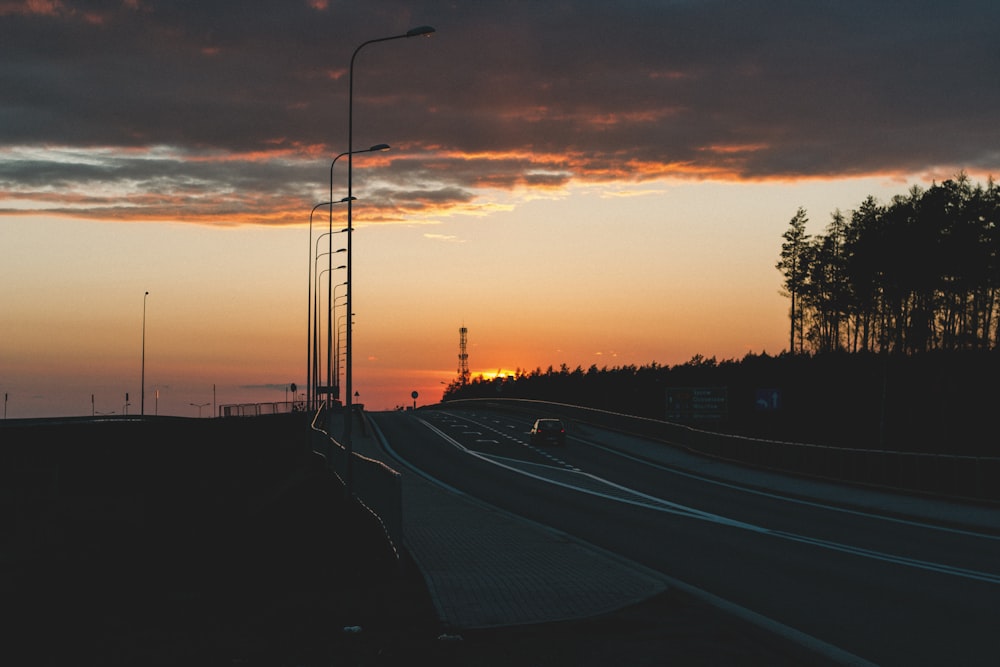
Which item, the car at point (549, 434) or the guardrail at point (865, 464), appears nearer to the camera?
the guardrail at point (865, 464)

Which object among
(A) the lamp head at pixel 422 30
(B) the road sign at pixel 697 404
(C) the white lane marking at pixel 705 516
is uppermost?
(A) the lamp head at pixel 422 30

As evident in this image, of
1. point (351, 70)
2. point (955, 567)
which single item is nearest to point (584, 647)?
point (955, 567)

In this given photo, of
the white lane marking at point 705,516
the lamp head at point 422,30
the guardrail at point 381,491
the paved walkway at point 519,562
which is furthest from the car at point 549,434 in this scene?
the lamp head at point 422,30

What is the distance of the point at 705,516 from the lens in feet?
88.5

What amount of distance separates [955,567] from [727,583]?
4133mm

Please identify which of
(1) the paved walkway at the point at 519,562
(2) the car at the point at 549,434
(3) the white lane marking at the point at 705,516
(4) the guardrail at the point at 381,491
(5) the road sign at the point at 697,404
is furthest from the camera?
(2) the car at the point at 549,434

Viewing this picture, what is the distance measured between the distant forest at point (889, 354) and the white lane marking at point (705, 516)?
11.9 metres

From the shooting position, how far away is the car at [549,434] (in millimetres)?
59625

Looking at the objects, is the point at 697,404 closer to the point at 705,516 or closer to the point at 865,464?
the point at 865,464

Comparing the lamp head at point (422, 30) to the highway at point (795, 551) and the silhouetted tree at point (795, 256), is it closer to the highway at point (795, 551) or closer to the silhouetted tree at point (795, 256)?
the highway at point (795, 551)

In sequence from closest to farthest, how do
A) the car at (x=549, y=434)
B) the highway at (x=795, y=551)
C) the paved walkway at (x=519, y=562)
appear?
1. the highway at (x=795, y=551)
2. the paved walkway at (x=519, y=562)
3. the car at (x=549, y=434)

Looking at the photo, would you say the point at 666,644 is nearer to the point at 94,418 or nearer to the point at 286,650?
the point at 286,650

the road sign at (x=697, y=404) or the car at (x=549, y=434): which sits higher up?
the road sign at (x=697, y=404)

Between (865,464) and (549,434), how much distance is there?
27.6 m
